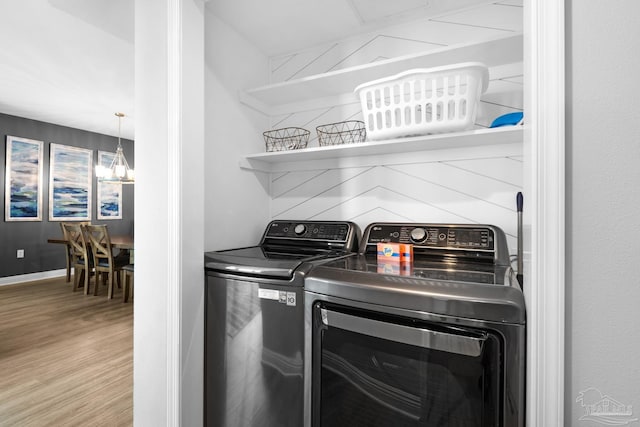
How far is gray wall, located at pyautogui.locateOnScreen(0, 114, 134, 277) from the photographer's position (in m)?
4.77

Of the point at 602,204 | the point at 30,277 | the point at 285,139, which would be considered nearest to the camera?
the point at 602,204

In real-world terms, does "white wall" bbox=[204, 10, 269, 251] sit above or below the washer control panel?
above

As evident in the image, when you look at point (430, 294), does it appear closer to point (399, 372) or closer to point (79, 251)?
point (399, 372)

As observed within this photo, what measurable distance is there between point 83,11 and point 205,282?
1.96 m

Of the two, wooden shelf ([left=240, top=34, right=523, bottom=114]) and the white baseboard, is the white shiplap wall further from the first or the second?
the white baseboard

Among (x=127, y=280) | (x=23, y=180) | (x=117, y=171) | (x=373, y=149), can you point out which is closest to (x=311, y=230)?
(x=373, y=149)

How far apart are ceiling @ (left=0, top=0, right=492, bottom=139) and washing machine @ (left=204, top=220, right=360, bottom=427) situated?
1236 mm

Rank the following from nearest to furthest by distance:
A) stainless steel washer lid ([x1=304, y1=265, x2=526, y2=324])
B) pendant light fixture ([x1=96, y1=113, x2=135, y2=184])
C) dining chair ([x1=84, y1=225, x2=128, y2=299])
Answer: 1. stainless steel washer lid ([x1=304, y1=265, x2=526, y2=324])
2. dining chair ([x1=84, y1=225, x2=128, y2=299])
3. pendant light fixture ([x1=96, y1=113, x2=135, y2=184])

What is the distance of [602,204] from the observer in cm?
59

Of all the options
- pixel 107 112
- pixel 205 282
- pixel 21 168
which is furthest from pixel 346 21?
pixel 21 168

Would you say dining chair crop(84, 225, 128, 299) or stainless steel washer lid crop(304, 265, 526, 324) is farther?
dining chair crop(84, 225, 128, 299)

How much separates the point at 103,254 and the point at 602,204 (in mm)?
Answer: 5023

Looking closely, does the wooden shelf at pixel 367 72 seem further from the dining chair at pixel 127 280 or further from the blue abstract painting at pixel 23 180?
the blue abstract painting at pixel 23 180

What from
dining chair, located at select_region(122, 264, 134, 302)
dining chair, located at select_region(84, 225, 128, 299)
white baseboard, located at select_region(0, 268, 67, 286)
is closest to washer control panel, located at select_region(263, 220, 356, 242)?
dining chair, located at select_region(122, 264, 134, 302)
